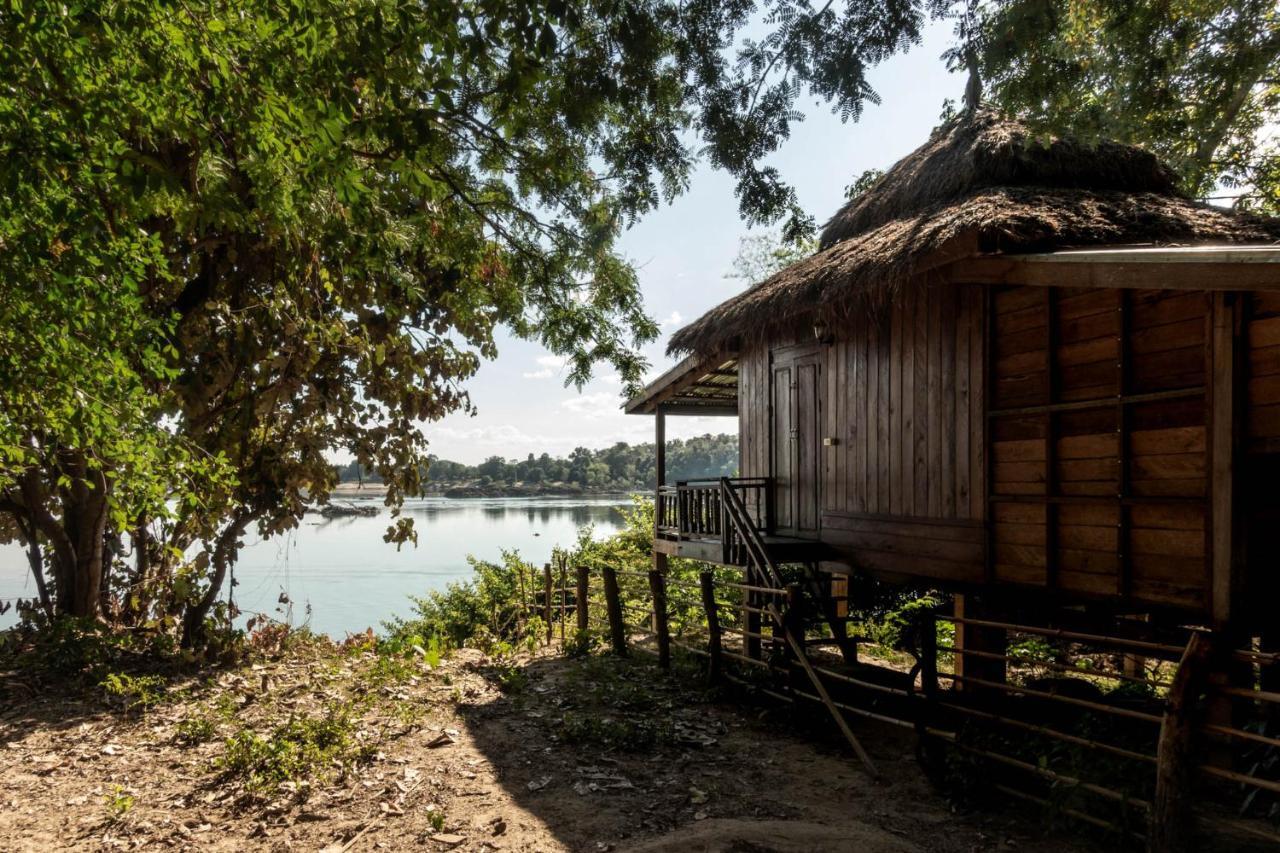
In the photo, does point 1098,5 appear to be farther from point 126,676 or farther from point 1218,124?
point 126,676

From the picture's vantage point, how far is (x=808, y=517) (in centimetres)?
976

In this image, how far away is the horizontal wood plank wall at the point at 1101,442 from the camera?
532cm

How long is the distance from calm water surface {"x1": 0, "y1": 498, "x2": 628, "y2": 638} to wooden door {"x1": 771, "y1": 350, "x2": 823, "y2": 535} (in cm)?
556

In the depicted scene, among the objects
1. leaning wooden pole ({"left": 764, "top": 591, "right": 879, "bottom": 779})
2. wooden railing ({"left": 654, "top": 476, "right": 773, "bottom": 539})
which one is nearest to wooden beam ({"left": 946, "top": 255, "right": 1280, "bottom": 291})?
leaning wooden pole ({"left": 764, "top": 591, "right": 879, "bottom": 779})

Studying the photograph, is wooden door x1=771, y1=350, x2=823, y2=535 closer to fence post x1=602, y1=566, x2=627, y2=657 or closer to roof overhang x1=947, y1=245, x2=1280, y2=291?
fence post x1=602, y1=566, x2=627, y2=657

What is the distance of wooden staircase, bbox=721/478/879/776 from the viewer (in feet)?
22.7

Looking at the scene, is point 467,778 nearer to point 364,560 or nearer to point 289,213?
point 289,213

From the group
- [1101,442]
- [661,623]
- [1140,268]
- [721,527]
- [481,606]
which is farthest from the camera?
[481,606]

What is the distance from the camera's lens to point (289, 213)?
4562 millimetres

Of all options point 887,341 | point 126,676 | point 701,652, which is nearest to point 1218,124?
point 887,341

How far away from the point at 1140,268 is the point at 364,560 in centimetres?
4531

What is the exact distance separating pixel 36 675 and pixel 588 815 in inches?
274

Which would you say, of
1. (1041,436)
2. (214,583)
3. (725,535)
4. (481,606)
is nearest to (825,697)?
(1041,436)

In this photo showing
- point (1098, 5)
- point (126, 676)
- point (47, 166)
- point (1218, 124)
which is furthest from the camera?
point (1218, 124)
